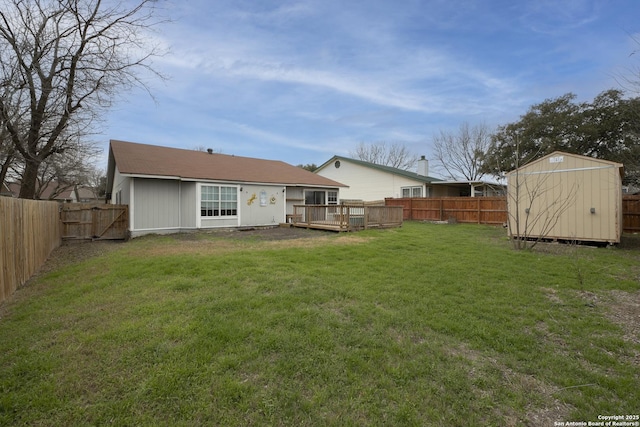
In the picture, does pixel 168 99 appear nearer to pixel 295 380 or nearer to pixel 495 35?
pixel 295 380

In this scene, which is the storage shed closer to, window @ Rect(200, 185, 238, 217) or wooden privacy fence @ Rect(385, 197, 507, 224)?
wooden privacy fence @ Rect(385, 197, 507, 224)

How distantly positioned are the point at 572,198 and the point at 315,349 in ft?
37.1

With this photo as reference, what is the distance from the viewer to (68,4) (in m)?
9.73

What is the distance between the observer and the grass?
7.91ft

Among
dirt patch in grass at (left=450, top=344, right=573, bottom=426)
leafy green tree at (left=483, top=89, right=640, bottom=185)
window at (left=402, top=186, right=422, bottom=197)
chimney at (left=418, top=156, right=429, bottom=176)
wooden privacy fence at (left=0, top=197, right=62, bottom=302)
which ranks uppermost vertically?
leafy green tree at (left=483, top=89, right=640, bottom=185)

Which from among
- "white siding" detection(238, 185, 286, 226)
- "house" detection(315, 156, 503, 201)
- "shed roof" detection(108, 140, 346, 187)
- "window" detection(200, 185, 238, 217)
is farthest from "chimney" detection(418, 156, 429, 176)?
"window" detection(200, 185, 238, 217)

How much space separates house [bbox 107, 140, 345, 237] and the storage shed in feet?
35.1

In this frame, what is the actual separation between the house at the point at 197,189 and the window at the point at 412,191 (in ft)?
27.2

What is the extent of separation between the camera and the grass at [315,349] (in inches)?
95.0

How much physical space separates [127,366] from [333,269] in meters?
4.10

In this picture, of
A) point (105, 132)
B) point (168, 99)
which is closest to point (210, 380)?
point (168, 99)

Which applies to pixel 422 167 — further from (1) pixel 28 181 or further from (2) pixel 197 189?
(1) pixel 28 181

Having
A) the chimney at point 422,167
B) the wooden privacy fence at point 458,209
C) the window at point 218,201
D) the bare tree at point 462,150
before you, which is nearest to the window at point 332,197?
the wooden privacy fence at point 458,209

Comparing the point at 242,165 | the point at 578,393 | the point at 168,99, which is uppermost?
the point at 168,99
